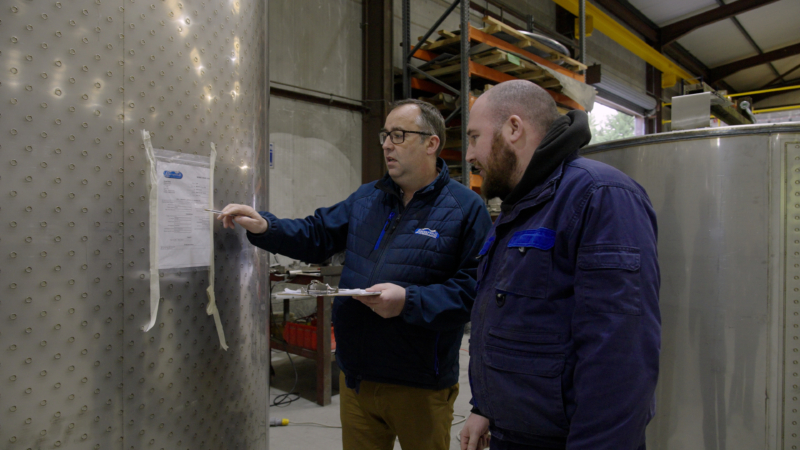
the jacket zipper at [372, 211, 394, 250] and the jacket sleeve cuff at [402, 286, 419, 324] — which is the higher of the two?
the jacket zipper at [372, 211, 394, 250]

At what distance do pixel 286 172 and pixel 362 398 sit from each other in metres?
4.36

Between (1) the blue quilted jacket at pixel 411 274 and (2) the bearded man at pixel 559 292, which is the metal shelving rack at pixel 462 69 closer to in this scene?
(1) the blue quilted jacket at pixel 411 274

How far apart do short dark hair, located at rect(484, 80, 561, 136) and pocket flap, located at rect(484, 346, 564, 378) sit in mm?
710

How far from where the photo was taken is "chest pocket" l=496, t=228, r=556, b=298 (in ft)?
4.32

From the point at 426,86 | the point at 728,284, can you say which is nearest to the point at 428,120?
the point at 728,284

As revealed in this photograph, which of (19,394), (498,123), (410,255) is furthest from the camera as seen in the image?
(410,255)

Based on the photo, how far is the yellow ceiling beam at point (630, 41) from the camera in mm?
9448

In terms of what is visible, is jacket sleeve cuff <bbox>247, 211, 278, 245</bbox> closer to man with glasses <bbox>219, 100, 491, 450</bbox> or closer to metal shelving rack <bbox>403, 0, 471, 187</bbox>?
man with glasses <bbox>219, 100, 491, 450</bbox>

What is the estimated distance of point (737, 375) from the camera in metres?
2.50

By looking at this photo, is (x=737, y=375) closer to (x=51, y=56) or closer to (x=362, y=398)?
(x=362, y=398)

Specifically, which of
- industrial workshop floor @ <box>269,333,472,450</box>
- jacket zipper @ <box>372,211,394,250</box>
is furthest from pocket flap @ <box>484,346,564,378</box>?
industrial workshop floor @ <box>269,333,472,450</box>

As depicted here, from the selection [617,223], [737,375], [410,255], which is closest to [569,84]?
[737,375]

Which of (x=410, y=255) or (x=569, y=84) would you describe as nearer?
(x=410, y=255)

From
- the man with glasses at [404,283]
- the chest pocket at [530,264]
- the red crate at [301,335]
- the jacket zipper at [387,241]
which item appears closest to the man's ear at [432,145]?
the man with glasses at [404,283]
